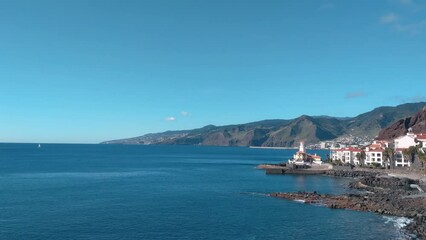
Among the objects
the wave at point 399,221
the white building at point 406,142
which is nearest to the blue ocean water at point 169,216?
the wave at point 399,221

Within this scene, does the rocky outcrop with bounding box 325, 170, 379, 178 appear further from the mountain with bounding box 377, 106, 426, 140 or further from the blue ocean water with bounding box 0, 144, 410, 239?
the mountain with bounding box 377, 106, 426, 140

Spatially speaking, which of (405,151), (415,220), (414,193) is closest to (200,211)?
(415,220)

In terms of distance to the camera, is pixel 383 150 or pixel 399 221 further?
pixel 383 150

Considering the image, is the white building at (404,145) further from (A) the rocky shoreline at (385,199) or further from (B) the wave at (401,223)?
(B) the wave at (401,223)

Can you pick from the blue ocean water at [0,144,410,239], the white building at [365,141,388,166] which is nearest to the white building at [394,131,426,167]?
the white building at [365,141,388,166]

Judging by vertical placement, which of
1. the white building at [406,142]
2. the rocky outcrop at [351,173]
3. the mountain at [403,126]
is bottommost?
the rocky outcrop at [351,173]

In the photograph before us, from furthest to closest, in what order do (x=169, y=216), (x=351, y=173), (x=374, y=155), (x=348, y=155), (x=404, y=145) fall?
(x=348, y=155), (x=374, y=155), (x=404, y=145), (x=351, y=173), (x=169, y=216)

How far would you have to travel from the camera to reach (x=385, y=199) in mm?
65375

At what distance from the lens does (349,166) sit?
12688 centimetres

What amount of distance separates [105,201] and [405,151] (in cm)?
8543

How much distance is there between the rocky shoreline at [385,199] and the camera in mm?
52688

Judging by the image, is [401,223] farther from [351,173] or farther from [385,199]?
[351,173]

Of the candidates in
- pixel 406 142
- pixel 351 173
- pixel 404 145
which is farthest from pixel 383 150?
pixel 351 173

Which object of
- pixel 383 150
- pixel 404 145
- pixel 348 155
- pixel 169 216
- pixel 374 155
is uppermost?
pixel 404 145
